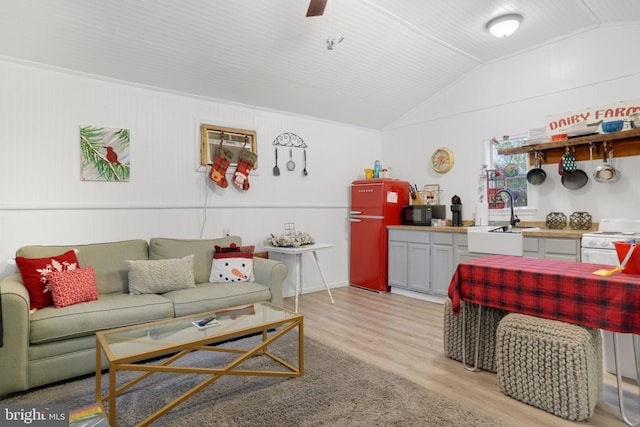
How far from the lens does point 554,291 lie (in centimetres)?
206

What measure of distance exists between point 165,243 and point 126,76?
1.64 metres

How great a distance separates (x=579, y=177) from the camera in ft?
12.2

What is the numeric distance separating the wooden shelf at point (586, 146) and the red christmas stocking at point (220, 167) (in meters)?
3.10

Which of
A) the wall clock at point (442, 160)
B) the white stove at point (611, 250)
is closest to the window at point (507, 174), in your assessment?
the wall clock at point (442, 160)

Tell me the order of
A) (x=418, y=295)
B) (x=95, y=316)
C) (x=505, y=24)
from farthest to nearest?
(x=418, y=295), (x=505, y=24), (x=95, y=316)

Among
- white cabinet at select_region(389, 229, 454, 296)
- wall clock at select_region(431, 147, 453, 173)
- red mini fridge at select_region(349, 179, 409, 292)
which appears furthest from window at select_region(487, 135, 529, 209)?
red mini fridge at select_region(349, 179, 409, 292)

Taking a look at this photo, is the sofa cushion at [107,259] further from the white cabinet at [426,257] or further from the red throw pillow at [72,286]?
the white cabinet at [426,257]

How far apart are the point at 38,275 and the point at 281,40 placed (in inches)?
111

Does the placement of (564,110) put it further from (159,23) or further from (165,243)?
(165,243)

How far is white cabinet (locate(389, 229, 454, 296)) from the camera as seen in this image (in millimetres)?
4293

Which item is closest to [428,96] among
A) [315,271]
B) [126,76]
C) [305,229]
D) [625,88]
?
[625,88]

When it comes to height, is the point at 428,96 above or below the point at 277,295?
above

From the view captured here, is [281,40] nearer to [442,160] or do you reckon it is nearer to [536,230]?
[442,160]

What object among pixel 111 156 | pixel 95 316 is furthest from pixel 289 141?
pixel 95 316
